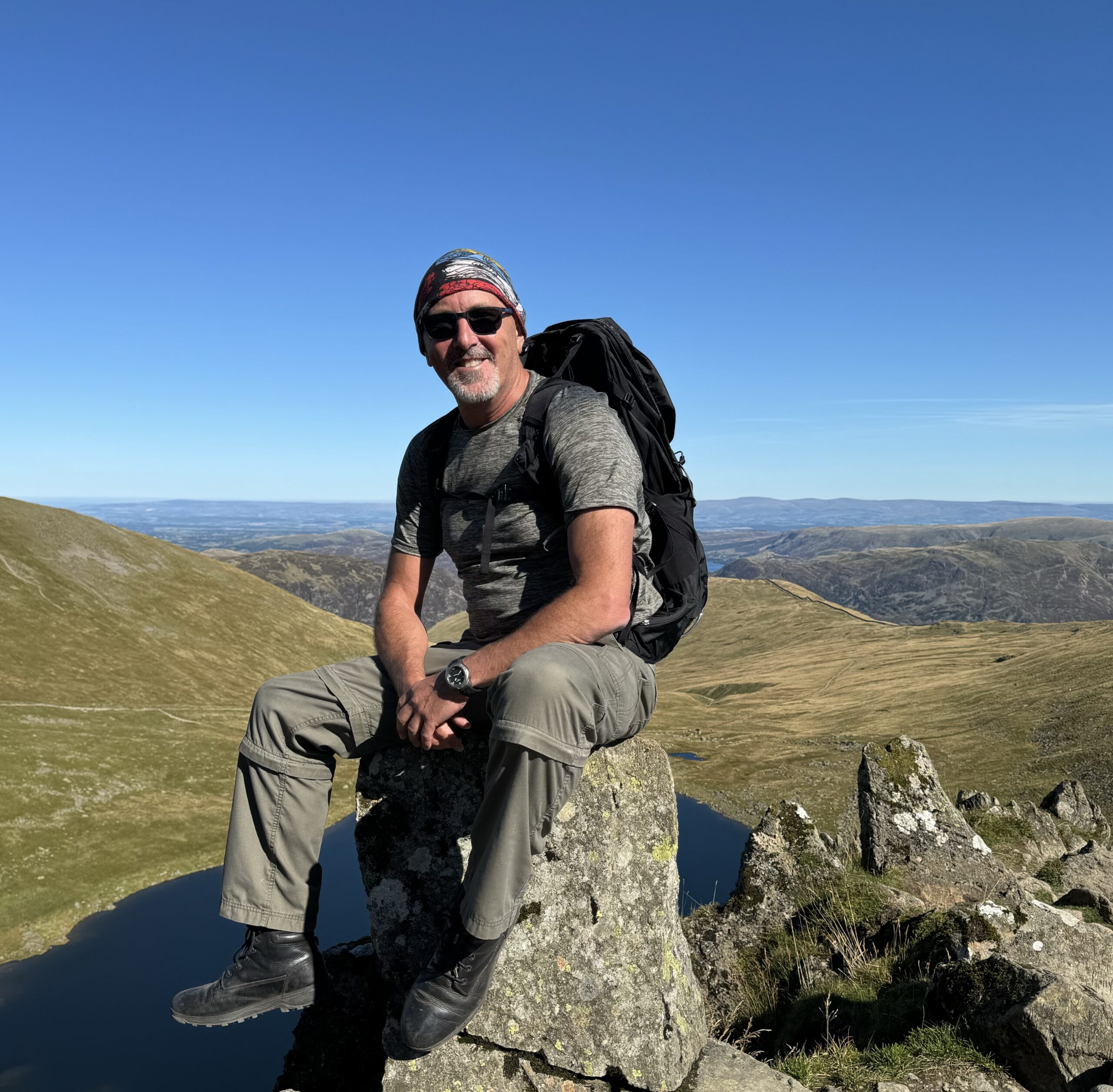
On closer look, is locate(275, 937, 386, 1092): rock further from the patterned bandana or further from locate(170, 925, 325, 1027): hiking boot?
the patterned bandana

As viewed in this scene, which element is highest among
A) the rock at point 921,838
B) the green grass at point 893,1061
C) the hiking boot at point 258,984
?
the hiking boot at point 258,984

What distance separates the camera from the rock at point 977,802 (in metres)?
17.4

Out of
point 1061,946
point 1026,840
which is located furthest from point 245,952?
point 1026,840

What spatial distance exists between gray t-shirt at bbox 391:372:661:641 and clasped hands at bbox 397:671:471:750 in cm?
82

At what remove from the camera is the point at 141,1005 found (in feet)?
177

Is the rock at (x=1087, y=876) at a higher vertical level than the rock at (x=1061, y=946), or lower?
lower

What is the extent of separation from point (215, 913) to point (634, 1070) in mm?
71126

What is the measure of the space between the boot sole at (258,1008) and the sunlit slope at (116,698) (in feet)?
209

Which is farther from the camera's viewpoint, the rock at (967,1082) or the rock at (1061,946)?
the rock at (1061,946)

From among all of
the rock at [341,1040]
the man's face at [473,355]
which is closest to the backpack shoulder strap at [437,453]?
the man's face at [473,355]

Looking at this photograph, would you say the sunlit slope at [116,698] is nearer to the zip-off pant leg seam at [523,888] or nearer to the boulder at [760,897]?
the boulder at [760,897]

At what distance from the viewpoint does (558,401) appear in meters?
6.01

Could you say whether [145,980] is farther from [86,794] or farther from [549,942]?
[549,942]

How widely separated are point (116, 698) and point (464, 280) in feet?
367
